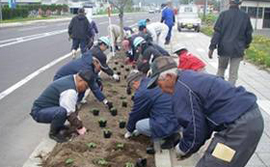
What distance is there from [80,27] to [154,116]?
7.50 m

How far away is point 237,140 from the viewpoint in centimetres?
315

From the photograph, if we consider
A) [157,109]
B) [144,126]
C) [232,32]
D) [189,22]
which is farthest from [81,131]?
[189,22]

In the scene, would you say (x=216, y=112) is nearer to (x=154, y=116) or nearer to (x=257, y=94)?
(x=154, y=116)

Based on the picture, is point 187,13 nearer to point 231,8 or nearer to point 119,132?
point 231,8

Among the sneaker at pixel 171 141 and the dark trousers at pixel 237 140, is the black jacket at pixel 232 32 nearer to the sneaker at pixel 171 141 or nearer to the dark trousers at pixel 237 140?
the sneaker at pixel 171 141

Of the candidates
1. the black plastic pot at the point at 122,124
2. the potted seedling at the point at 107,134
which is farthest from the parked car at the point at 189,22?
the potted seedling at the point at 107,134

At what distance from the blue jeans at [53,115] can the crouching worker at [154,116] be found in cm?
92

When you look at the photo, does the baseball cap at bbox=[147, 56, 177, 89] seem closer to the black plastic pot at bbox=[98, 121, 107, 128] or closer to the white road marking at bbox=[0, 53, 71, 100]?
the black plastic pot at bbox=[98, 121, 107, 128]

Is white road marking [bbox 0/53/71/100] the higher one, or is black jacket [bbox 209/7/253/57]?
black jacket [bbox 209/7/253/57]

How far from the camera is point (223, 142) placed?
3.20 m

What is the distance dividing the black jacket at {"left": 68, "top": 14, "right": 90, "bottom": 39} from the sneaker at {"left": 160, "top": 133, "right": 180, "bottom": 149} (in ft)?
24.5

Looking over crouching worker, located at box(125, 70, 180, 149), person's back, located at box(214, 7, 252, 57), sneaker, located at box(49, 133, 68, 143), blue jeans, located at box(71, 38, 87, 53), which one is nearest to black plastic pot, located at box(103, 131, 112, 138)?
crouching worker, located at box(125, 70, 180, 149)

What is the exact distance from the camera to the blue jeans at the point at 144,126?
18.0ft

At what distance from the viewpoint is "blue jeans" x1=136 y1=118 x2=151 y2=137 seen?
5473 millimetres
